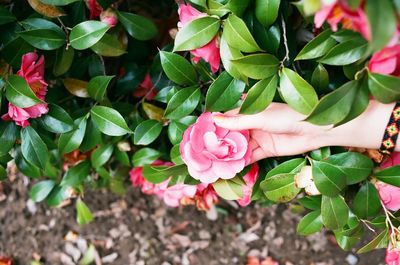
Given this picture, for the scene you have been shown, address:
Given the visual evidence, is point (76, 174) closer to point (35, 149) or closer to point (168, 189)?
point (168, 189)

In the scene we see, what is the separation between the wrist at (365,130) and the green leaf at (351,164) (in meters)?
0.03

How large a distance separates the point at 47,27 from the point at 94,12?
0.15 meters

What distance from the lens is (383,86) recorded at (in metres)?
0.90

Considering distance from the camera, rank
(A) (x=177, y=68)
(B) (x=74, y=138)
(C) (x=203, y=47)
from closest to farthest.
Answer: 1. (C) (x=203, y=47)
2. (A) (x=177, y=68)
3. (B) (x=74, y=138)

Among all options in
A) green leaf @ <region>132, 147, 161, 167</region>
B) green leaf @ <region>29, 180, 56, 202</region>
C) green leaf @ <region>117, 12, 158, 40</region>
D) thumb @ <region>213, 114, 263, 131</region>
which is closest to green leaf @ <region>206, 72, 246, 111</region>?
thumb @ <region>213, 114, 263, 131</region>

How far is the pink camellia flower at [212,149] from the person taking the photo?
1.14 meters

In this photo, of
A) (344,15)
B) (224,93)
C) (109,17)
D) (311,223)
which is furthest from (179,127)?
(344,15)

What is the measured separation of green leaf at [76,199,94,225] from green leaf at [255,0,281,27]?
42.1 inches

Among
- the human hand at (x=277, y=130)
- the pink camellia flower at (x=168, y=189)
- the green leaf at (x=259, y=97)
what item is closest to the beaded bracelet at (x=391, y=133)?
the human hand at (x=277, y=130)

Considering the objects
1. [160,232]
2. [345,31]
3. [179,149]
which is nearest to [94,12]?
[179,149]

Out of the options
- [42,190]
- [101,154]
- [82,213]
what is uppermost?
[101,154]

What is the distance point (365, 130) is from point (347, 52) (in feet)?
0.65

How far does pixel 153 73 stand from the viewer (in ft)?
4.84

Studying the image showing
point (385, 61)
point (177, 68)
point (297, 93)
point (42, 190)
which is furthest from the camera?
point (42, 190)
